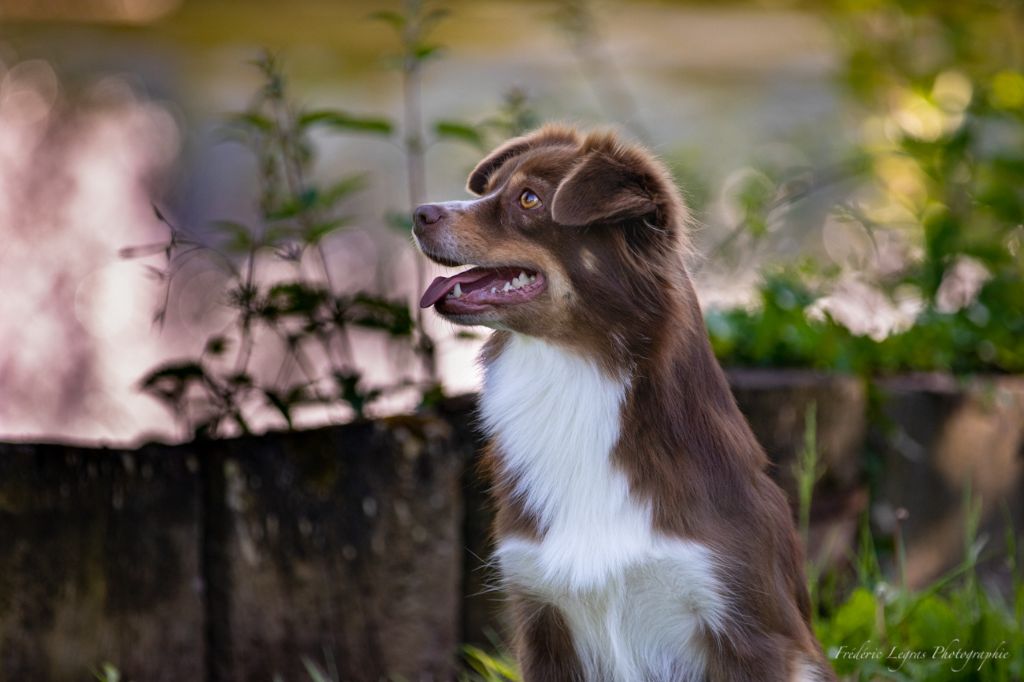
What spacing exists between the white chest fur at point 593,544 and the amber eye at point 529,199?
0.31m

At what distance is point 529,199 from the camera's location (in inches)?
117

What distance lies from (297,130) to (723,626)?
1.96 metres

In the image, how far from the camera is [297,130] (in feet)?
12.5

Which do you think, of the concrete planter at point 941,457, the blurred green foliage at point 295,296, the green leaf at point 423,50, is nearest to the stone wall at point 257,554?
the blurred green foliage at point 295,296

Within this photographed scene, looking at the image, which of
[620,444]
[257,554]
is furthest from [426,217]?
[257,554]

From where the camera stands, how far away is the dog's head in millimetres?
2863

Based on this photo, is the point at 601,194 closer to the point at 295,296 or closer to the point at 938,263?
the point at 295,296

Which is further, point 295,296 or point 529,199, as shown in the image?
point 295,296

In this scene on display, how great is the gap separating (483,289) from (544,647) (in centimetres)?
87

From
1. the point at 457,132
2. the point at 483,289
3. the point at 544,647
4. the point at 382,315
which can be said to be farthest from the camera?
the point at 382,315

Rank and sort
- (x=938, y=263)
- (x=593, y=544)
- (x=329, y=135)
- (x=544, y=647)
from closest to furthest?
(x=593, y=544)
(x=544, y=647)
(x=938, y=263)
(x=329, y=135)

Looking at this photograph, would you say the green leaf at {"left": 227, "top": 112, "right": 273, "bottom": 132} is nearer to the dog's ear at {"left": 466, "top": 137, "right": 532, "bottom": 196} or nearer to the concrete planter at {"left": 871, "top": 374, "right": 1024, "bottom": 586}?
the dog's ear at {"left": 466, "top": 137, "right": 532, "bottom": 196}

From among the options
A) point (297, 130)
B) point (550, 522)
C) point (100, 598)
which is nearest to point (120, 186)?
point (297, 130)

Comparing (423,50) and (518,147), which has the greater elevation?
(423,50)
